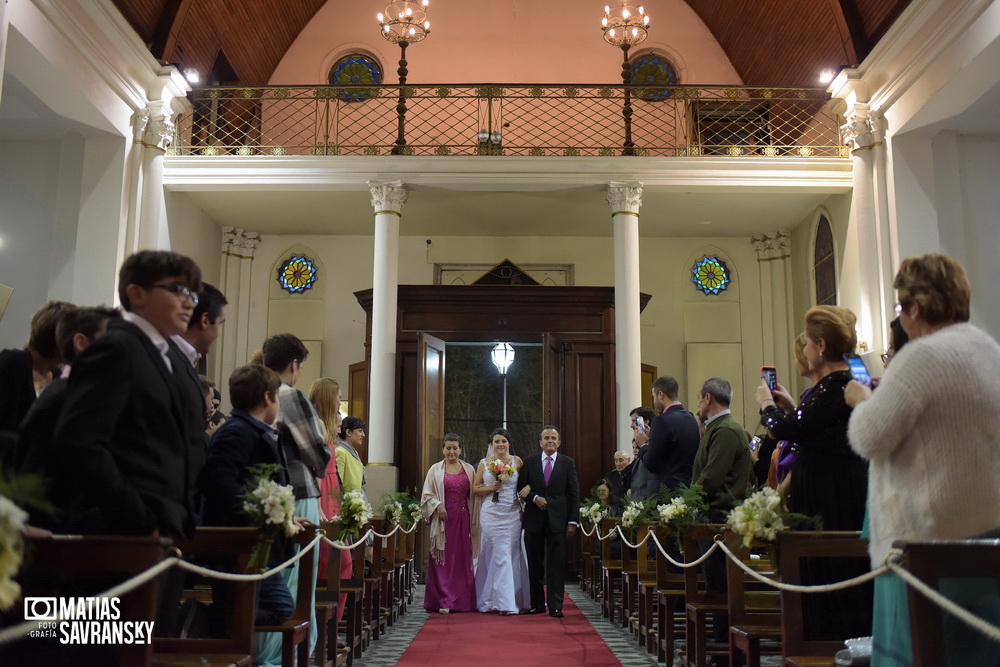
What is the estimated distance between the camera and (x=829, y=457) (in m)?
4.20

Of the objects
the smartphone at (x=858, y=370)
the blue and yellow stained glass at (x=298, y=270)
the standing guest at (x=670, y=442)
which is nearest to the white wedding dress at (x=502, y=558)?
the standing guest at (x=670, y=442)

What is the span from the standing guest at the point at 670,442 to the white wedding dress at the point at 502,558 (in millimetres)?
2589

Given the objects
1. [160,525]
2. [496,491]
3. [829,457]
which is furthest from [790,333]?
[160,525]

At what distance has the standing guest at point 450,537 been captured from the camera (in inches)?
379

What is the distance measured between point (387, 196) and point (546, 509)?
199 inches

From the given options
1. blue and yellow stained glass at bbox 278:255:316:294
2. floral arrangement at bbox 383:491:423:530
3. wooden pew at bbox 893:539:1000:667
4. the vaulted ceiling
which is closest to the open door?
floral arrangement at bbox 383:491:423:530

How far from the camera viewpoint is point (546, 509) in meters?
9.48

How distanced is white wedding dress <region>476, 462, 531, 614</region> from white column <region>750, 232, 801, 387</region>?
22.7 ft

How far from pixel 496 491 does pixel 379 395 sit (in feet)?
10.0

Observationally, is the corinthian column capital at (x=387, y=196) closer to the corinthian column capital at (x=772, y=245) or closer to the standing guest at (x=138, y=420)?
the corinthian column capital at (x=772, y=245)

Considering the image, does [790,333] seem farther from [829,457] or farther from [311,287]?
[829,457]

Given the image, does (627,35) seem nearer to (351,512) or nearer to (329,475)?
(329,475)

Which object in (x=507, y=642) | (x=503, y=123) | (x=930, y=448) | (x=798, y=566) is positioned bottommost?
(x=507, y=642)

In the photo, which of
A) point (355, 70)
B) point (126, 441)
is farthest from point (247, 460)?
point (355, 70)
